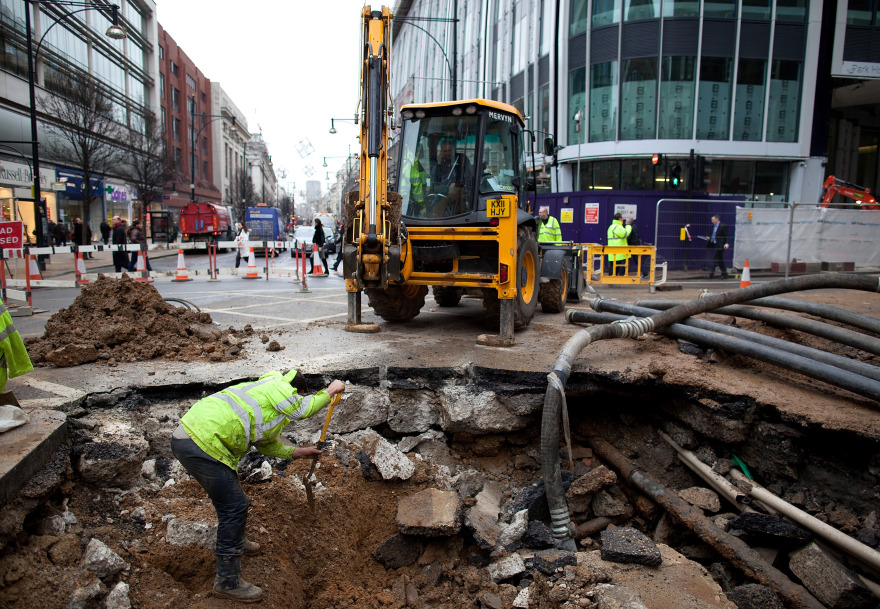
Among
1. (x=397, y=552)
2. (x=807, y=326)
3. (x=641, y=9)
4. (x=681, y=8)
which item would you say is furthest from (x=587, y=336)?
(x=681, y=8)

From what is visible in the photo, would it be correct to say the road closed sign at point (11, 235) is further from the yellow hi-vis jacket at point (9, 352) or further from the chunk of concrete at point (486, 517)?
the chunk of concrete at point (486, 517)

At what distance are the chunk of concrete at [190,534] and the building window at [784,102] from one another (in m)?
21.4

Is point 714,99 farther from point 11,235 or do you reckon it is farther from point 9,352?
point 9,352

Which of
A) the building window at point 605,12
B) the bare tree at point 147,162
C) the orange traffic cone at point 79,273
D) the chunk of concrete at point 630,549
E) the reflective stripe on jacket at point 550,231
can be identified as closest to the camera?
the chunk of concrete at point 630,549

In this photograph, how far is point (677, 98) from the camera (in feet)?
62.6

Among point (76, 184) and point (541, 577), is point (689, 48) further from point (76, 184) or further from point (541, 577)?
point (76, 184)

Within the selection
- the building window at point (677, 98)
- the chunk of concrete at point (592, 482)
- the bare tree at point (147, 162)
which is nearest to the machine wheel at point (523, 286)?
the chunk of concrete at point (592, 482)

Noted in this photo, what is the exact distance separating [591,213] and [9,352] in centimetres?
1533

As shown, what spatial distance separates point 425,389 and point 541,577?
2.07 metres

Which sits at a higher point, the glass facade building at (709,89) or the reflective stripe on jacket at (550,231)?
the glass facade building at (709,89)

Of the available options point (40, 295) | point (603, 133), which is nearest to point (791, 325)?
point (40, 295)

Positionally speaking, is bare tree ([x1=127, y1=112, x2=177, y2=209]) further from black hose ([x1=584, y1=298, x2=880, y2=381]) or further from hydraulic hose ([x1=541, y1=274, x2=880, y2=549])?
hydraulic hose ([x1=541, y1=274, x2=880, y2=549])

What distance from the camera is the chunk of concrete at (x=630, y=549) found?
3.82m

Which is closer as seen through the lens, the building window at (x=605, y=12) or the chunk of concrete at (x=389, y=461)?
the chunk of concrete at (x=389, y=461)
